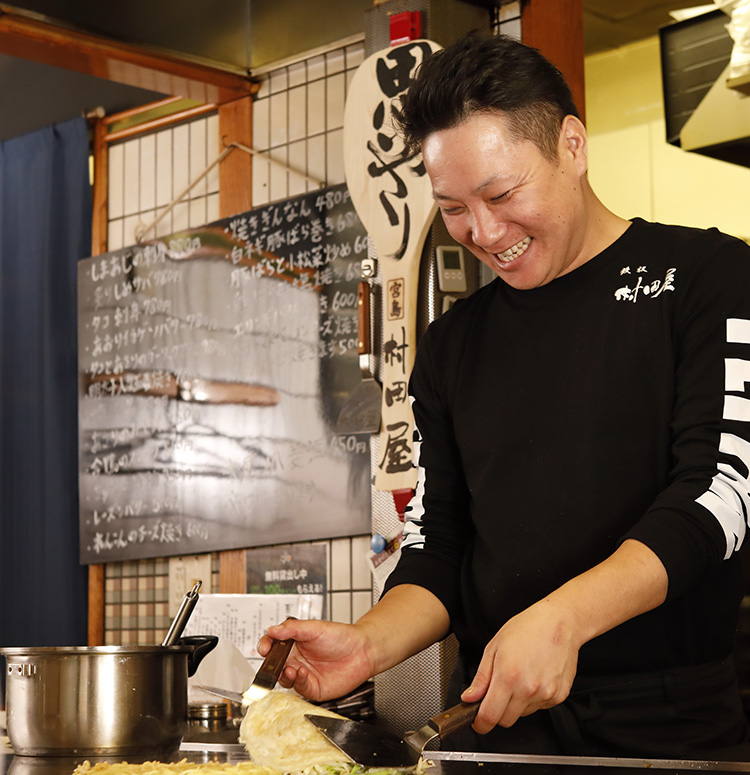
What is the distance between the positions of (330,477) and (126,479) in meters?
1.13

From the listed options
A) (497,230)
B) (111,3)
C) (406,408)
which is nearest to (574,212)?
(497,230)

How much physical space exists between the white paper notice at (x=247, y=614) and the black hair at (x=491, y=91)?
2.29m

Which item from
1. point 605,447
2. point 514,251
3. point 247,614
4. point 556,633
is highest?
point 514,251

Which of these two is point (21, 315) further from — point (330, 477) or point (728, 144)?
point (728, 144)

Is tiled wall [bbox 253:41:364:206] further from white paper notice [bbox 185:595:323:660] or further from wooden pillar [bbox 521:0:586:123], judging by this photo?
white paper notice [bbox 185:595:323:660]

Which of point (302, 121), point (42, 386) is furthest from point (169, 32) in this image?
point (42, 386)

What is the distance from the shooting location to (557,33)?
321 centimetres

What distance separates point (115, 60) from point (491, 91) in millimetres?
2675

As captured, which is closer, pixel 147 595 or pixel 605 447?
pixel 605 447

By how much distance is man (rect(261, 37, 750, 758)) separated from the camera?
55.1 inches

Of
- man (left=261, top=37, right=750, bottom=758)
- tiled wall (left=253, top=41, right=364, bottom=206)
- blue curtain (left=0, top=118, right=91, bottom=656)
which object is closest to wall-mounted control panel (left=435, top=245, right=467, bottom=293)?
tiled wall (left=253, top=41, right=364, bottom=206)

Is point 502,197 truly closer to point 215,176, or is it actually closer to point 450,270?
point 450,270

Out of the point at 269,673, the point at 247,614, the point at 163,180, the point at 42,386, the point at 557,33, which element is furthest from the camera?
the point at 42,386

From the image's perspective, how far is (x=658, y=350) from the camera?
1.53 meters
